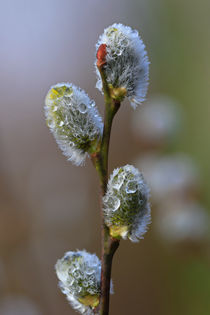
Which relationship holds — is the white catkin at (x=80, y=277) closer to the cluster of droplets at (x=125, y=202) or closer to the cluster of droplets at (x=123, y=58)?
the cluster of droplets at (x=125, y=202)

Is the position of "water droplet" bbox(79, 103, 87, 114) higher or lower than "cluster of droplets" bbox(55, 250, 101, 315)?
higher

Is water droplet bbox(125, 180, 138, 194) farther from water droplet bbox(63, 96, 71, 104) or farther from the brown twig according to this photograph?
A: water droplet bbox(63, 96, 71, 104)

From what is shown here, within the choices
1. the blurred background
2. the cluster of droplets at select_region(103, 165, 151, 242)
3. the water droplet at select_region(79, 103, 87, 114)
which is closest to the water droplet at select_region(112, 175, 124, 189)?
the cluster of droplets at select_region(103, 165, 151, 242)

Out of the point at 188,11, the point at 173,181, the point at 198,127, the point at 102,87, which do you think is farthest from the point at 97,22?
the point at 102,87

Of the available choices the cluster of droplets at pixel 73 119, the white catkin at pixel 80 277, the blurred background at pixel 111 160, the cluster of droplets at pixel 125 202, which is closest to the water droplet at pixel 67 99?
the cluster of droplets at pixel 73 119

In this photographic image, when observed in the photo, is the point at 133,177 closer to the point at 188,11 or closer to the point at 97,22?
the point at 97,22
